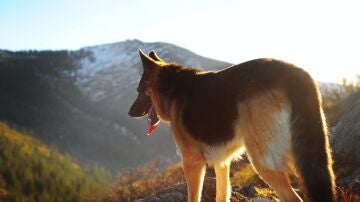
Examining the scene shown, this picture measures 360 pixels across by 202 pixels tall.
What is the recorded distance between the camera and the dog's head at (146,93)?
7312 mm

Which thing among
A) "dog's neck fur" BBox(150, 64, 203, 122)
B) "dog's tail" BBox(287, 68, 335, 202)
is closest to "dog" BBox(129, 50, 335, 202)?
"dog's tail" BBox(287, 68, 335, 202)

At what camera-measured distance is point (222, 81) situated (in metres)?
5.36

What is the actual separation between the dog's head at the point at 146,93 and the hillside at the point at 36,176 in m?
95.4

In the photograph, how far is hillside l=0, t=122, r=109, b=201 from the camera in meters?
110

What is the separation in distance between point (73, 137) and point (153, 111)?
586 ft

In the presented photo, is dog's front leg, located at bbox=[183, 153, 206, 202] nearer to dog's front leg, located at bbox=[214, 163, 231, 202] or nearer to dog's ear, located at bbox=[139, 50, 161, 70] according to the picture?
dog's front leg, located at bbox=[214, 163, 231, 202]

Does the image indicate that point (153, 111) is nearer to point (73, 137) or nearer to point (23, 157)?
point (23, 157)

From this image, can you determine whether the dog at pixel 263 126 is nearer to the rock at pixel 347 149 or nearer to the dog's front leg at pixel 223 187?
the dog's front leg at pixel 223 187

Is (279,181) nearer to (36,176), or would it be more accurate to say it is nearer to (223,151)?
(223,151)

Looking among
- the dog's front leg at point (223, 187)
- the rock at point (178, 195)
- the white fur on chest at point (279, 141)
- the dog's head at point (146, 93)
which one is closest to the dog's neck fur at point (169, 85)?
the dog's head at point (146, 93)

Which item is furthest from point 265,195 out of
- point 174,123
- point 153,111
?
point 153,111

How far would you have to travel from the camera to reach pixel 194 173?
19.8 feet

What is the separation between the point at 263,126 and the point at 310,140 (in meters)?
0.50

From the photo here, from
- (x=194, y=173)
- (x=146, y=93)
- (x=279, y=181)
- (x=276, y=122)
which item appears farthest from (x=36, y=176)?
(x=276, y=122)
